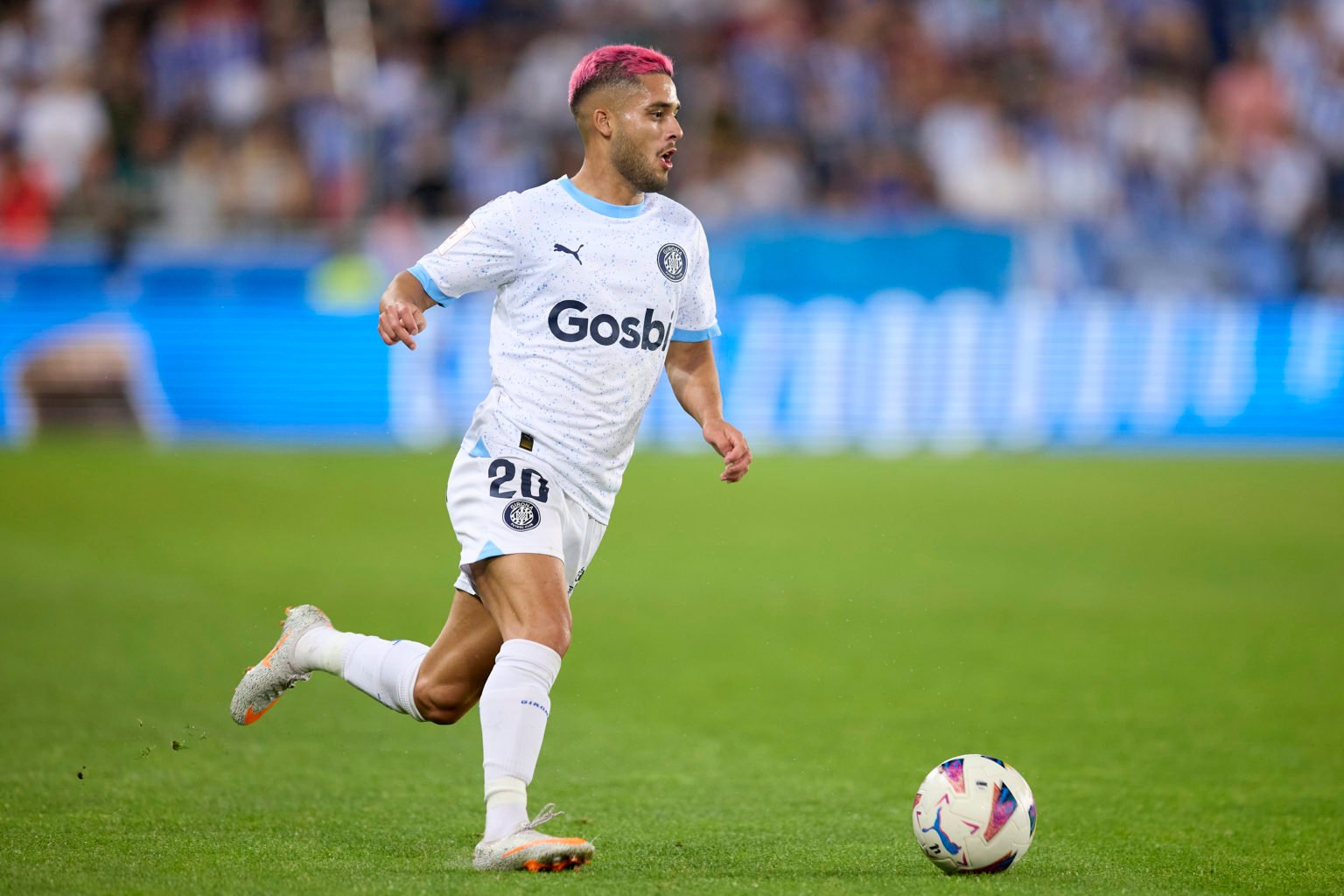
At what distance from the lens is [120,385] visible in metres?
17.0

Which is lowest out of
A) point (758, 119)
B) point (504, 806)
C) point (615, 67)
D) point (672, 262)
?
point (504, 806)

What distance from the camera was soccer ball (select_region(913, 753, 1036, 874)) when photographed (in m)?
4.82

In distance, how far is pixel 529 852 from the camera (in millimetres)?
4625

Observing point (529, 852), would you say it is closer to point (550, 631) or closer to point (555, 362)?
point (550, 631)

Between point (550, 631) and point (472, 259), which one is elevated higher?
point (472, 259)

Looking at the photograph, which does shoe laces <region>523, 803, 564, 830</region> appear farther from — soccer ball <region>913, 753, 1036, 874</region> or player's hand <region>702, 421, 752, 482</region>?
player's hand <region>702, 421, 752, 482</region>

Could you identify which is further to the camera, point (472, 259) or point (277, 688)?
point (277, 688)

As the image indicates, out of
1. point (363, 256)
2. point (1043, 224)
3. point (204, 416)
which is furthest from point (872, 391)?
point (204, 416)

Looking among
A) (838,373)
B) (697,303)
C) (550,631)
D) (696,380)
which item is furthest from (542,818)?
(838,373)

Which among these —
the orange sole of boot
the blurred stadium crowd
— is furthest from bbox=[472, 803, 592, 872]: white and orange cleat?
the blurred stadium crowd

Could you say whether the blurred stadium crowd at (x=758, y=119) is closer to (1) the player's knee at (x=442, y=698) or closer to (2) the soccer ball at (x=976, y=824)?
(1) the player's knee at (x=442, y=698)

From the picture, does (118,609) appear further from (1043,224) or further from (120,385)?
(1043,224)

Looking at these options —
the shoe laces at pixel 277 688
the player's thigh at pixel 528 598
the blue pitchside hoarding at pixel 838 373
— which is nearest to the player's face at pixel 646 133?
the player's thigh at pixel 528 598

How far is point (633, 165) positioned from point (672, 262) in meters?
0.31
